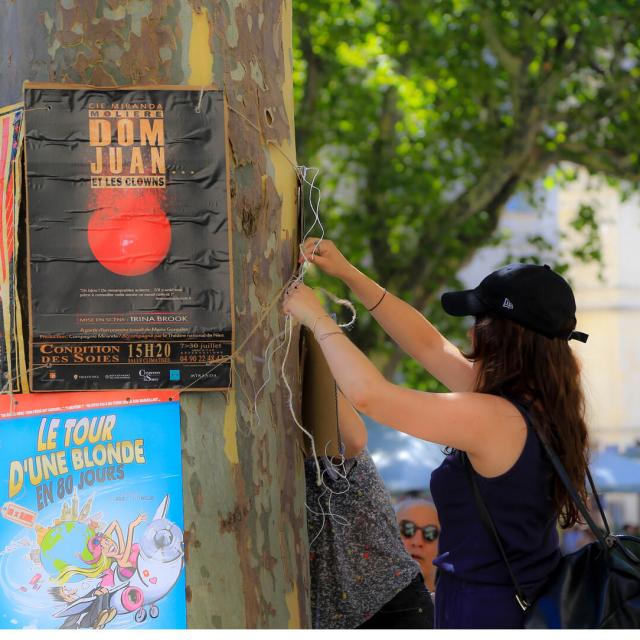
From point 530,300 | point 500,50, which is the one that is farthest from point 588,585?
point 500,50

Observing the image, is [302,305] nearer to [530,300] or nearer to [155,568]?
[530,300]

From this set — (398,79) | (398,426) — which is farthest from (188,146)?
(398,79)

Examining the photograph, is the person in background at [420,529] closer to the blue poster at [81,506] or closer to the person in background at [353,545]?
the person in background at [353,545]

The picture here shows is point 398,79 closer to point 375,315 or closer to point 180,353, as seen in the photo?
point 375,315

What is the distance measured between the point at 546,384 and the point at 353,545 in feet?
2.48

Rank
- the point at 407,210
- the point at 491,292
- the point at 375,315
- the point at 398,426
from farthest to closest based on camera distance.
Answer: the point at 407,210
the point at 375,315
the point at 491,292
the point at 398,426

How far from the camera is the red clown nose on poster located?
223 cm

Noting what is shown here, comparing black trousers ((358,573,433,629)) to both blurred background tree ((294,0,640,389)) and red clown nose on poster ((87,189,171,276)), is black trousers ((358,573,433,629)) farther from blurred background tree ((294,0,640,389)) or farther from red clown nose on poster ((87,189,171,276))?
blurred background tree ((294,0,640,389))

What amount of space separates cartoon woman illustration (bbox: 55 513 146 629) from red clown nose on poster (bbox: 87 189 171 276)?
0.54 m

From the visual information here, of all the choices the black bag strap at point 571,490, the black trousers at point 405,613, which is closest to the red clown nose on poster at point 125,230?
the black bag strap at point 571,490

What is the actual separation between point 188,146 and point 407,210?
10.1 meters

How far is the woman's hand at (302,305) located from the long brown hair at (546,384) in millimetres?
465

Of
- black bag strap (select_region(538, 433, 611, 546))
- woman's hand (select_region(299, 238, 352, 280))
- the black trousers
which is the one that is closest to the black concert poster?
woman's hand (select_region(299, 238, 352, 280))

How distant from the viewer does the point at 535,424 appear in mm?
2449
